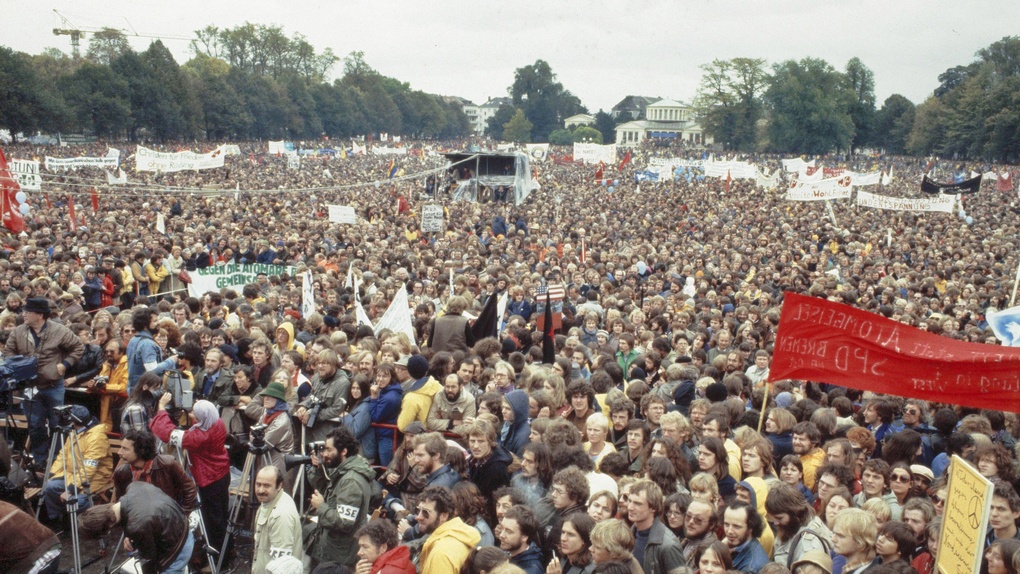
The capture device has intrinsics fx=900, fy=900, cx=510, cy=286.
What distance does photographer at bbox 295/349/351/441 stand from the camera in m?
6.75

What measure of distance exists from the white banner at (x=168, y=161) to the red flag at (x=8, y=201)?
618 inches

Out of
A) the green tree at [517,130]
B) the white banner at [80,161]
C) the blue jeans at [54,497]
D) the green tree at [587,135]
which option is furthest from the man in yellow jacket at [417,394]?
the green tree at [517,130]

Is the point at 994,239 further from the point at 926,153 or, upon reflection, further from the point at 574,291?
the point at 926,153

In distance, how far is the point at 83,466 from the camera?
258 inches

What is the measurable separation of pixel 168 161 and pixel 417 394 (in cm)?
2593

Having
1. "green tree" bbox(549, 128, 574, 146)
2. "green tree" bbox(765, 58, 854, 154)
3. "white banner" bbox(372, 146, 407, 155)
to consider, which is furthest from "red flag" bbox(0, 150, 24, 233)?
"green tree" bbox(549, 128, 574, 146)

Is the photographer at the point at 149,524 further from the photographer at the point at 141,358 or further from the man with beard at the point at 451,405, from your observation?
the photographer at the point at 141,358

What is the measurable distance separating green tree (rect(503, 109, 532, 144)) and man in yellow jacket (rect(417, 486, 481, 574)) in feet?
430

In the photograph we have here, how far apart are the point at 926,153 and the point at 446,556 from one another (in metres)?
93.9

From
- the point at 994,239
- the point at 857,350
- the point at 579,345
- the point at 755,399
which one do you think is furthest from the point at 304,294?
the point at 994,239

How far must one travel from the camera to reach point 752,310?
11.5 metres

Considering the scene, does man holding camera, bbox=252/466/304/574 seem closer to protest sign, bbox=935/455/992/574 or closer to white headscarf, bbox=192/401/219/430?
white headscarf, bbox=192/401/219/430

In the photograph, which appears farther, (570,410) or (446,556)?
(570,410)

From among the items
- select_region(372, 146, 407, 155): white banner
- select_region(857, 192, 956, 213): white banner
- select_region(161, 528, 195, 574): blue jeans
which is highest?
select_region(372, 146, 407, 155): white banner
